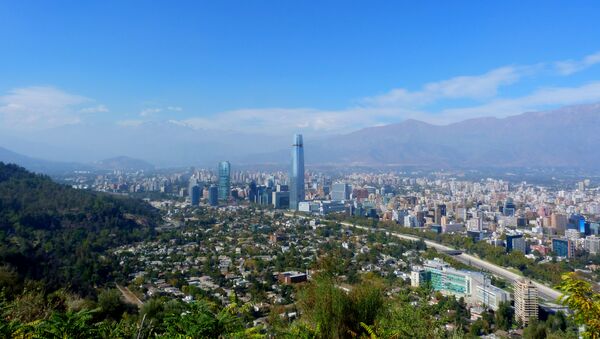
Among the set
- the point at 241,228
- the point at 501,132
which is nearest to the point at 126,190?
the point at 241,228

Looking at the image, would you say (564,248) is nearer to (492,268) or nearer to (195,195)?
(492,268)

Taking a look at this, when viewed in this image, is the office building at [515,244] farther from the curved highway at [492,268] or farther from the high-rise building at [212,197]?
the high-rise building at [212,197]

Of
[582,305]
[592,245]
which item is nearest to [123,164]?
[592,245]

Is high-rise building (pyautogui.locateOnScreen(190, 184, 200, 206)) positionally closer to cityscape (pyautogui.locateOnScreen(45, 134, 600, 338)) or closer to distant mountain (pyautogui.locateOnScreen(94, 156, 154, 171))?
cityscape (pyautogui.locateOnScreen(45, 134, 600, 338))

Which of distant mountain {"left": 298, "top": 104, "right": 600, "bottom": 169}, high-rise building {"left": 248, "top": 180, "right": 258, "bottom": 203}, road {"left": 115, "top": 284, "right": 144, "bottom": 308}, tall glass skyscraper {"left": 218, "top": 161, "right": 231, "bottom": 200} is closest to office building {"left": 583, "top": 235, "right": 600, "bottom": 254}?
road {"left": 115, "top": 284, "right": 144, "bottom": 308}

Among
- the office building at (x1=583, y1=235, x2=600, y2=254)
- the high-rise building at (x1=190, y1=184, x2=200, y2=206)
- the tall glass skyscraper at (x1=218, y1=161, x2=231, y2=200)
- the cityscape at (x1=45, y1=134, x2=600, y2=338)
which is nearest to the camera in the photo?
the cityscape at (x1=45, y1=134, x2=600, y2=338)

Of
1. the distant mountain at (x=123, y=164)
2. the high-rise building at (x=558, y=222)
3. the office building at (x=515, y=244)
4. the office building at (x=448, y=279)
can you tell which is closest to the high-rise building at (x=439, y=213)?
the high-rise building at (x=558, y=222)
